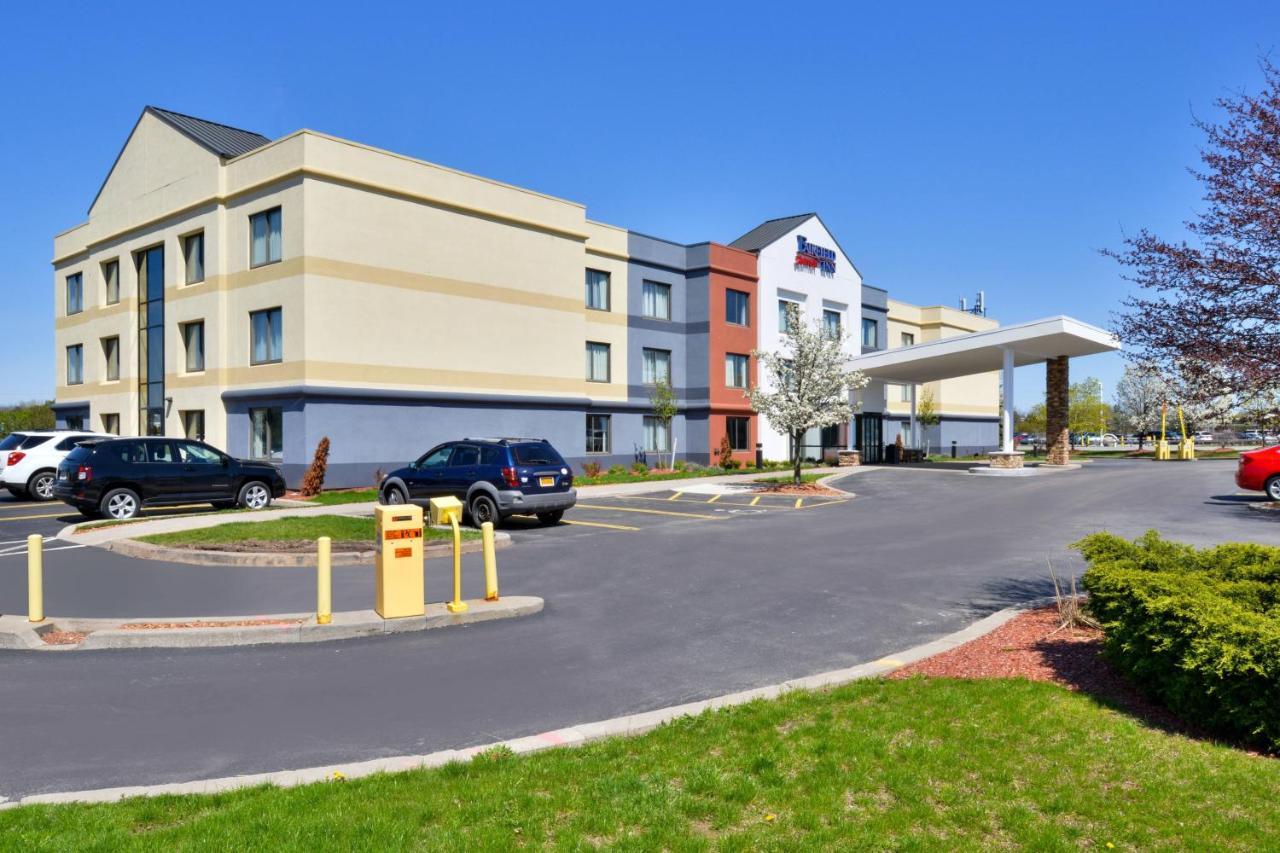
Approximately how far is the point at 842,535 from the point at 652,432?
20.3 meters

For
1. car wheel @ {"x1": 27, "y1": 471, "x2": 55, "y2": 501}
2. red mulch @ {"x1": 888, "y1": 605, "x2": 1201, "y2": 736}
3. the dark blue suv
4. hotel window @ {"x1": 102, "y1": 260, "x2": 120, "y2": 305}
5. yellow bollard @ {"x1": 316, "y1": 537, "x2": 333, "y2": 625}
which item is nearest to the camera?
red mulch @ {"x1": 888, "y1": 605, "x2": 1201, "y2": 736}

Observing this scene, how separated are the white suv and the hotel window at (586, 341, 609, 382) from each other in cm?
1701

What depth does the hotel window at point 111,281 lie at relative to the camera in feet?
104

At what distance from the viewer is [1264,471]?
20.3 metres

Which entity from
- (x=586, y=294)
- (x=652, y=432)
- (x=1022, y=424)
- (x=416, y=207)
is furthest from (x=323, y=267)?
(x=1022, y=424)

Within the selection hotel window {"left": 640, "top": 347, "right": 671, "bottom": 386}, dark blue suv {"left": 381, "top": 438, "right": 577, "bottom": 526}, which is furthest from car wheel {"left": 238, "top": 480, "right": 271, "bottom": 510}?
hotel window {"left": 640, "top": 347, "right": 671, "bottom": 386}

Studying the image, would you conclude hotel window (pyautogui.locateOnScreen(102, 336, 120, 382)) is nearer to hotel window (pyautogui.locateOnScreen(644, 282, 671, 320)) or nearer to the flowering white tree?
hotel window (pyautogui.locateOnScreen(644, 282, 671, 320))

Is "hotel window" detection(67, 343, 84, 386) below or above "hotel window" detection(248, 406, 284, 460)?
above

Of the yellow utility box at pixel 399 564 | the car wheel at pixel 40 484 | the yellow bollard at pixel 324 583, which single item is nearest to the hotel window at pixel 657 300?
the car wheel at pixel 40 484

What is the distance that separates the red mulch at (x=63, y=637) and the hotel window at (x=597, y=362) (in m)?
25.4

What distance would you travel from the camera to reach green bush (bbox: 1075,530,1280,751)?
4.78 m

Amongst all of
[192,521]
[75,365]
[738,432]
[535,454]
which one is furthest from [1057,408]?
[75,365]

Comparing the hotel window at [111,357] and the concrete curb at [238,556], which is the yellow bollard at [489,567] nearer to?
the concrete curb at [238,556]

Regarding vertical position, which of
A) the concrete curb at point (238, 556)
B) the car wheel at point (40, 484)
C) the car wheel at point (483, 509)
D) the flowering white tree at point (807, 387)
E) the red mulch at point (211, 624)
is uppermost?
the flowering white tree at point (807, 387)
